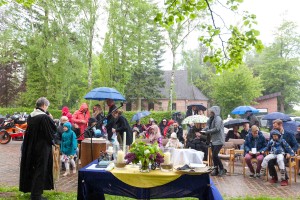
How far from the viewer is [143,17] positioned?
30.9 metres

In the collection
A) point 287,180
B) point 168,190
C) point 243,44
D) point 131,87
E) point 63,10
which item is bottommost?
point 287,180

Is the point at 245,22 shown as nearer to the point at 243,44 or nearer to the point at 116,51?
the point at 243,44

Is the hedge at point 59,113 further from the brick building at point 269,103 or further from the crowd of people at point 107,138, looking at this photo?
the brick building at point 269,103

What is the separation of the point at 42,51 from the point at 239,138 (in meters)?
21.2

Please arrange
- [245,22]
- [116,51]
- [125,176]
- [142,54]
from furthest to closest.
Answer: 1. [142,54]
2. [116,51]
3. [245,22]
4. [125,176]

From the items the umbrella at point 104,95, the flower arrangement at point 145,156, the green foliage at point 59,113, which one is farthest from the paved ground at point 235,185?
the green foliage at point 59,113

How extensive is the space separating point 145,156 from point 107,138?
5411 millimetres

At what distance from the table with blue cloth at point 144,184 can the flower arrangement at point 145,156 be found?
0.12 m

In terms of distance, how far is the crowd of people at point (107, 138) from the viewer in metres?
5.54

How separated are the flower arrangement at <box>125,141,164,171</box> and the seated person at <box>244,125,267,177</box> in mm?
5465

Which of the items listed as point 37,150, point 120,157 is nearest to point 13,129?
point 37,150

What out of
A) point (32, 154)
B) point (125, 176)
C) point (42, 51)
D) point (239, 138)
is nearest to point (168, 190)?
point (125, 176)

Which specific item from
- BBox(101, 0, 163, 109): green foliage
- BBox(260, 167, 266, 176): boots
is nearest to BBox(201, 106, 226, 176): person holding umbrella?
BBox(260, 167, 266, 176): boots

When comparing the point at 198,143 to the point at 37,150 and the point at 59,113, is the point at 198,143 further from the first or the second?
the point at 59,113
